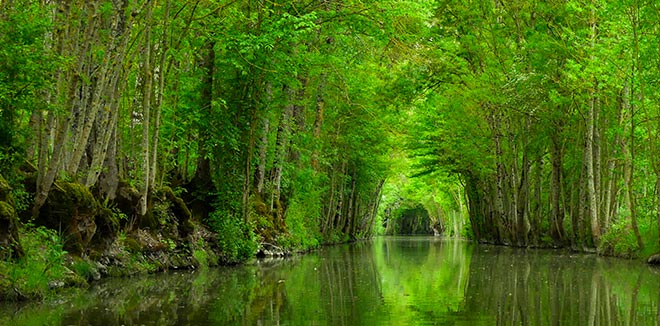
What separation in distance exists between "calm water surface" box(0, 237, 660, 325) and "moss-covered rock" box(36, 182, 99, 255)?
3.02 feet

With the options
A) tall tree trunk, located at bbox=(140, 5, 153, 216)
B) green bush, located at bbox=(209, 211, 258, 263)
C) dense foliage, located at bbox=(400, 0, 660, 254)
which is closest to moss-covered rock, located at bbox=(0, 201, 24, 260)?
tall tree trunk, located at bbox=(140, 5, 153, 216)

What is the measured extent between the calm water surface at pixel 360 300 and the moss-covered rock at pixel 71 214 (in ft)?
3.02

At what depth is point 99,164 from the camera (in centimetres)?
1502

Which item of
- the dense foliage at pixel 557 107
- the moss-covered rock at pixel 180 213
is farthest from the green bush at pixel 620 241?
the moss-covered rock at pixel 180 213

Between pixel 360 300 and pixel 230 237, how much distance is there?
1012 cm

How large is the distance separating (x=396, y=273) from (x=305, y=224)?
17281 mm

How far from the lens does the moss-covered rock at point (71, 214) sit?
13336 millimetres

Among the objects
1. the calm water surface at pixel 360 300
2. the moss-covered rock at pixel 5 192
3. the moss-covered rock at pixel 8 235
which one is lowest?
the calm water surface at pixel 360 300

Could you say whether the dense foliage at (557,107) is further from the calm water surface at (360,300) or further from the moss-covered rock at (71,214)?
the moss-covered rock at (71,214)

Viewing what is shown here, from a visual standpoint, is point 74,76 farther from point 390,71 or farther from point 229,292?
point 390,71

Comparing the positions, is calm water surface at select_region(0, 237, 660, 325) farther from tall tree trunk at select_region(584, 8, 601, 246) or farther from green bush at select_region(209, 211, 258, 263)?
tall tree trunk at select_region(584, 8, 601, 246)

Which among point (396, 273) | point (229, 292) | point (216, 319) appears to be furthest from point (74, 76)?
point (396, 273)

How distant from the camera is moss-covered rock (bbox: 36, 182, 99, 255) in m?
13.3

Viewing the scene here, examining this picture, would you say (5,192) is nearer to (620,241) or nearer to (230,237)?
(230,237)
